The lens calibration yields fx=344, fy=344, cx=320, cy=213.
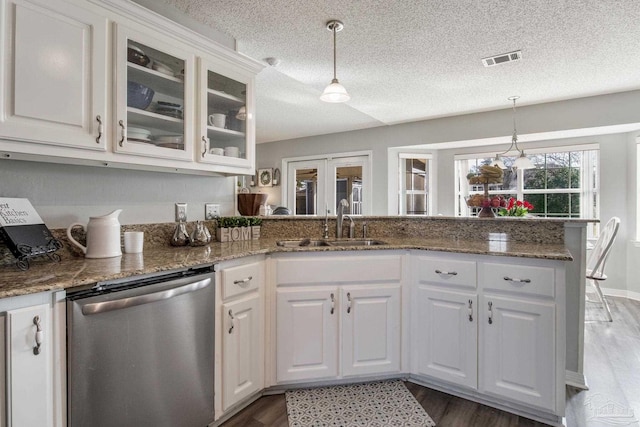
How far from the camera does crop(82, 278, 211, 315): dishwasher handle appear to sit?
1.19 m

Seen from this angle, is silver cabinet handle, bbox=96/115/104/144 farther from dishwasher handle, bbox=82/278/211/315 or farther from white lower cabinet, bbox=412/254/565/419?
white lower cabinet, bbox=412/254/565/419

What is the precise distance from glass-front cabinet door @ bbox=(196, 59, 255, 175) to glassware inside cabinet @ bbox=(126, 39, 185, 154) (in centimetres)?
13

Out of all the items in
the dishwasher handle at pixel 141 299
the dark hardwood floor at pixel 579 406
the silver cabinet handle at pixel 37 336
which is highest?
the dishwasher handle at pixel 141 299

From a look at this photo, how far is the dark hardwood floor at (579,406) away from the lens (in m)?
1.75

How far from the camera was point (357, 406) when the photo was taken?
188 cm

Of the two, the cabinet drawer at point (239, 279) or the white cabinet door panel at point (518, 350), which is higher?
the cabinet drawer at point (239, 279)

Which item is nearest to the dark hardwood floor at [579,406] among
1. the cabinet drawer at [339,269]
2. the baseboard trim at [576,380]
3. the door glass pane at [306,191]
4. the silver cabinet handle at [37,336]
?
the baseboard trim at [576,380]

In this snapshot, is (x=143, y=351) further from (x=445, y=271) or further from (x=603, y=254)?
(x=603, y=254)

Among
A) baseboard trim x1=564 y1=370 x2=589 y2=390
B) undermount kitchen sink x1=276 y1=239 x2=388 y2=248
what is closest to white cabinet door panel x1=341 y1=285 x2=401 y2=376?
undermount kitchen sink x1=276 y1=239 x2=388 y2=248

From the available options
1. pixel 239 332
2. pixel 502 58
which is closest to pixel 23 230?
pixel 239 332

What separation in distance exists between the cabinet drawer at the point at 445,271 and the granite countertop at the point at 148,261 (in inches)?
3.0

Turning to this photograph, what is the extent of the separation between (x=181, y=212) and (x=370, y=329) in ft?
4.56

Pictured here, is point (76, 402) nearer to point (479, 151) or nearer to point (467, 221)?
point (467, 221)

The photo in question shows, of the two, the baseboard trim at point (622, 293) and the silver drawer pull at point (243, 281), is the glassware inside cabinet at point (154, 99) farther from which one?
the baseboard trim at point (622, 293)
